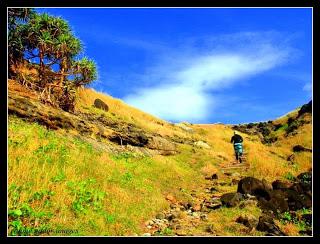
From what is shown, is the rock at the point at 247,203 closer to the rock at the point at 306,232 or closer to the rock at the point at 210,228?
the rock at the point at 210,228

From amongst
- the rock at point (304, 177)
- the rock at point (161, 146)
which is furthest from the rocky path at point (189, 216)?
the rock at point (161, 146)

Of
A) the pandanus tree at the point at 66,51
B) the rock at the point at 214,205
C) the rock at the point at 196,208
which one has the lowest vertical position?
the rock at the point at 196,208

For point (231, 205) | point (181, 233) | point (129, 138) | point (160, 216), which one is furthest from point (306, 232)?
point (129, 138)

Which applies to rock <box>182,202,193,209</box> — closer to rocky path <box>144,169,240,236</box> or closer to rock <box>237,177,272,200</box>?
rocky path <box>144,169,240,236</box>

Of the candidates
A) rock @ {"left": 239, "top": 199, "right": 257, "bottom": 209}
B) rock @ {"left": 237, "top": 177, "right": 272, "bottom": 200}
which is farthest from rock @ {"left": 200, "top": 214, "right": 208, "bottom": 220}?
rock @ {"left": 237, "top": 177, "right": 272, "bottom": 200}

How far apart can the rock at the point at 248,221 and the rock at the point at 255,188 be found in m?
3.13

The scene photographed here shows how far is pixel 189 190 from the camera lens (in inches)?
658

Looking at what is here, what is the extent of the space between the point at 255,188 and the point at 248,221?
3.82 meters

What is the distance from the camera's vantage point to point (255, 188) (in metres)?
14.2

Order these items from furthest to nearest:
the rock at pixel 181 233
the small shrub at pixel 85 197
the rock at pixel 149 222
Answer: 1. the rock at pixel 149 222
2. the small shrub at pixel 85 197
3. the rock at pixel 181 233

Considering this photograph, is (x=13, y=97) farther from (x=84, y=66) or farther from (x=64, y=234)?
(x=64, y=234)

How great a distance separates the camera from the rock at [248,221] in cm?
1046

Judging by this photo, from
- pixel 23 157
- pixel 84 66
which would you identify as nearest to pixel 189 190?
pixel 23 157

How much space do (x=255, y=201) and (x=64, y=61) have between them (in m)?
19.3
